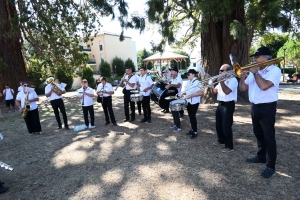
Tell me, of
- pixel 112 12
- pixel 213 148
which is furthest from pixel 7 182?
pixel 112 12

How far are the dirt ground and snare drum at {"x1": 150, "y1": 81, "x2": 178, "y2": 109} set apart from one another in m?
0.73

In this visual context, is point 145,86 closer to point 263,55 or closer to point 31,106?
point 31,106

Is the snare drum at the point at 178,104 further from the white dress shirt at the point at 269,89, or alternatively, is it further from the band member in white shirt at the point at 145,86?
the white dress shirt at the point at 269,89

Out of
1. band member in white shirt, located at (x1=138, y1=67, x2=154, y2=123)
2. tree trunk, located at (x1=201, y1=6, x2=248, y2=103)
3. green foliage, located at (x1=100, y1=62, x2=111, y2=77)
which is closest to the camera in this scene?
band member in white shirt, located at (x1=138, y1=67, x2=154, y2=123)

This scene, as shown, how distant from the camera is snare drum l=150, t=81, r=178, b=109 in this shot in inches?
282

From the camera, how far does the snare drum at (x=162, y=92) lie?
23.5 ft

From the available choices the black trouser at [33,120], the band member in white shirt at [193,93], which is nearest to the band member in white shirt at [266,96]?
the band member in white shirt at [193,93]

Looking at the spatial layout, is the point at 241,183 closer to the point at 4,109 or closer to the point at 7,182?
the point at 7,182

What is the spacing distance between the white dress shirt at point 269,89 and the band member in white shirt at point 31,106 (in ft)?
20.6

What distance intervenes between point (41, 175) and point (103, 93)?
3570 mm

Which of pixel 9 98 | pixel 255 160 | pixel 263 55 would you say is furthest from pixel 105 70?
pixel 263 55

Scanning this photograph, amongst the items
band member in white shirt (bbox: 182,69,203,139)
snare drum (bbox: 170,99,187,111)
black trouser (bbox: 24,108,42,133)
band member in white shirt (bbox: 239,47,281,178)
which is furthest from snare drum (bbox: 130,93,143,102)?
band member in white shirt (bbox: 239,47,281,178)

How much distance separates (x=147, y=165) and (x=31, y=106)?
183 inches

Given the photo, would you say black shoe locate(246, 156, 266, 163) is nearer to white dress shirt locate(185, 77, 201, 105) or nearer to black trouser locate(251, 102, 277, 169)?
black trouser locate(251, 102, 277, 169)
